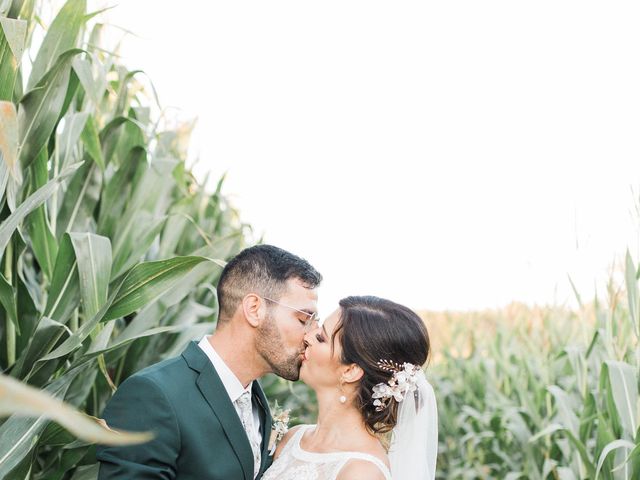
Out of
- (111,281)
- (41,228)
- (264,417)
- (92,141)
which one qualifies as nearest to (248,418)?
(264,417)

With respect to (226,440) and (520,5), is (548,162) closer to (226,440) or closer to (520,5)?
(520,5)

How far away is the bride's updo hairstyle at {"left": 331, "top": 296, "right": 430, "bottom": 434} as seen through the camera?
2146 mm

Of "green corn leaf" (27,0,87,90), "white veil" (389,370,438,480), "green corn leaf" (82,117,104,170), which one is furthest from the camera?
"white veil" (389,370,438,480)

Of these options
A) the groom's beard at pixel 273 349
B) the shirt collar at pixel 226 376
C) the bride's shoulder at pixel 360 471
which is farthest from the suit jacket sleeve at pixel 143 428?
the bride's shoulder at pixel 360 471

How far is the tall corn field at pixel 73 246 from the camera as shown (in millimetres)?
1590

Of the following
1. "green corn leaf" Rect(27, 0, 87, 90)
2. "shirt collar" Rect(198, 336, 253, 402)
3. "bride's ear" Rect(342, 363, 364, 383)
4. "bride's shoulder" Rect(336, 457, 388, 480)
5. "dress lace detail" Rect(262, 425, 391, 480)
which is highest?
"green corn leaf" Rect(27, 0, 87, 90)

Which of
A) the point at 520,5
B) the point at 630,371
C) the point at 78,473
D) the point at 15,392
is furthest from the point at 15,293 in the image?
the point at 520,5

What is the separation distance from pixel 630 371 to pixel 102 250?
165cm

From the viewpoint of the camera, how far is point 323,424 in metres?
2.20

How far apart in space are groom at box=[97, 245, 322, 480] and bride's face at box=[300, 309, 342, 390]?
0.03 meters

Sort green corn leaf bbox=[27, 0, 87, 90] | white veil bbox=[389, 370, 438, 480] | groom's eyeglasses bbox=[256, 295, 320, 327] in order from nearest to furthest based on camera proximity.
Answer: green corn leaf bbox=[27, 0, 87, 90] < groom's eyeglasses bbox=[256, 295, 320, 327] < white veil bbox=[389, 370, 438, 480]

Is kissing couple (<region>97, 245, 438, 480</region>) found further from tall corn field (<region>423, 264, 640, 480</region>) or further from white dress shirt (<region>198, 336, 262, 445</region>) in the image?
tall corn field (<region>423, 264, 640, 480</region>)

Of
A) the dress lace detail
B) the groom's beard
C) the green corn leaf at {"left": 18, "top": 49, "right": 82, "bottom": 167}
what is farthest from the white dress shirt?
the green corn leaf at {"left": 18, "top": 49, "right": 82, "bottom": 167}

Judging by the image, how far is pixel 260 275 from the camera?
7.10 ft
